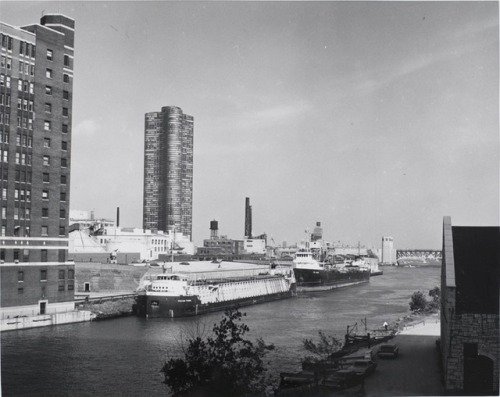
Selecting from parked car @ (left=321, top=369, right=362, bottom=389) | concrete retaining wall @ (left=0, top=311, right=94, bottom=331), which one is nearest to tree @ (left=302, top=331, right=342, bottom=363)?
parked car @ (left=321, top=369, right=362, bottom=389)

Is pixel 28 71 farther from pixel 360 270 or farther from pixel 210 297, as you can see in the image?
pixel 360 270

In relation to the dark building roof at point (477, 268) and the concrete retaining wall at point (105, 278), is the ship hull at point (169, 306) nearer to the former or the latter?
the concrete retaining wall at point (105, 278)

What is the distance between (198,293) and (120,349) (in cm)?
2723

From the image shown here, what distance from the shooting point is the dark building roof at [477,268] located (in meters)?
24.5

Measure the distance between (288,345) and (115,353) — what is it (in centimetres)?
1299

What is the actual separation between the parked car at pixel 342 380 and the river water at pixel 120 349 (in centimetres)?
689

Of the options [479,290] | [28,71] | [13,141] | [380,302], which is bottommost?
[380,302]

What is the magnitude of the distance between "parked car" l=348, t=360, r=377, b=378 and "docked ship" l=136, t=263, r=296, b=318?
26.6m

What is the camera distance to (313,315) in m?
69.4

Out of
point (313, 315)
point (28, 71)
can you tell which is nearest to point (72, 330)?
point (28, 71)

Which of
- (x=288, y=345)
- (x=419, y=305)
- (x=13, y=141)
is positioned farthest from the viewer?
(x=419, y=305)

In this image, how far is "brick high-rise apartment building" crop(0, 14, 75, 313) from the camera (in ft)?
177

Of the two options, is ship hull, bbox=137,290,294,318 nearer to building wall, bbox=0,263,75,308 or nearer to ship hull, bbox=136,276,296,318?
ship hull, bbox=136,276,296,318

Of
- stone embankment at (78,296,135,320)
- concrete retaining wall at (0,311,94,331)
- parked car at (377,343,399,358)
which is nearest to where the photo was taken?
parked car at (377,343,399,358)
